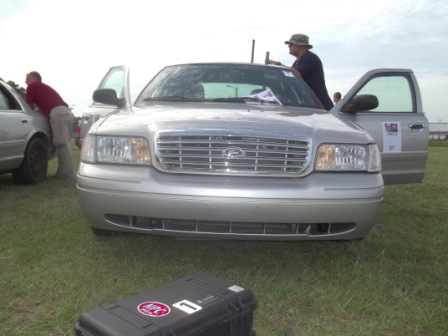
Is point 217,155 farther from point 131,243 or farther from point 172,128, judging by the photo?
point 131,243

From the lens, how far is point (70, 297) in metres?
2.47

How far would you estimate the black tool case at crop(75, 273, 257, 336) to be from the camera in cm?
156

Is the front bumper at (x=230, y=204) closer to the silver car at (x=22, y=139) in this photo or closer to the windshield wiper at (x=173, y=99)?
the windshield wiper at (x=173, y=99)

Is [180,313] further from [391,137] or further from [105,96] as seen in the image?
[391,137]

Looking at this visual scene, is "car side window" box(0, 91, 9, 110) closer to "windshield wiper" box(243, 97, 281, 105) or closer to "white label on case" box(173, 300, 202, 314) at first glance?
"windshield wiper" box(243, 97, 281, 105)

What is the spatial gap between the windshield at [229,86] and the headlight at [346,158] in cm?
104

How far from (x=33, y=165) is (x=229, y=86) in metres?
3.47

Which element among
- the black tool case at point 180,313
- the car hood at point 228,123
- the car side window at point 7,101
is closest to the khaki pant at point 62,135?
the car side window at point 7,101

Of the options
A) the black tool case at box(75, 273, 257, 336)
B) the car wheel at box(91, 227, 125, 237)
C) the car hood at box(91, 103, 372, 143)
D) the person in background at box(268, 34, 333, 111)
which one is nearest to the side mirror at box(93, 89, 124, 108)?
the car hood at box(91, 103, 372, 143)

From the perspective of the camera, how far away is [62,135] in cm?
645

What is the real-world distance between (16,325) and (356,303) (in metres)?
1.71

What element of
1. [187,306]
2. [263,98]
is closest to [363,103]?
[263,98]

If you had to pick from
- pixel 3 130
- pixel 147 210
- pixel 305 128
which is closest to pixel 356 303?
pixel 305 128

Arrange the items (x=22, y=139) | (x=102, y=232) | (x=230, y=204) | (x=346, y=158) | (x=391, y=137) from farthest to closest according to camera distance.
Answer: (x=22, y=139) → (x=391, y=137) → (x=102, y=232) → (x=346, y=158) → (x=230, y=204)
